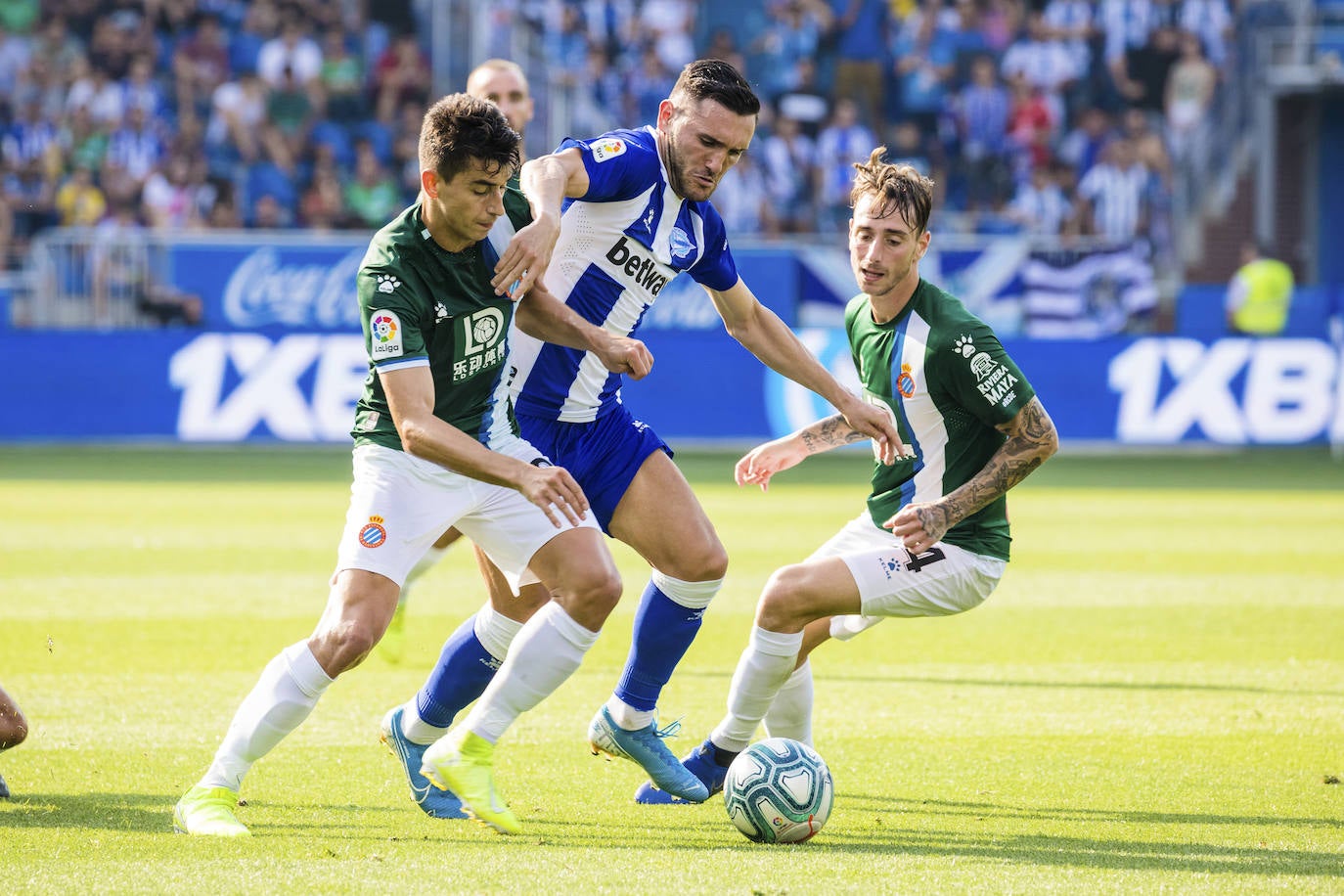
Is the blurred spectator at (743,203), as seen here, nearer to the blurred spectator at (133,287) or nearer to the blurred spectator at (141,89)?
the blurred spectator at (133,287)

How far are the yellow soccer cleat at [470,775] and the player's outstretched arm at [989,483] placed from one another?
145 cm

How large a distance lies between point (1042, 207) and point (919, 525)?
1769cm

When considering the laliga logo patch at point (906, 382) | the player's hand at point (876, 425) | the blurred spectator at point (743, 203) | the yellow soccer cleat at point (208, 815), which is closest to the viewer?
the yellow soccer cleat at point (208, 815)

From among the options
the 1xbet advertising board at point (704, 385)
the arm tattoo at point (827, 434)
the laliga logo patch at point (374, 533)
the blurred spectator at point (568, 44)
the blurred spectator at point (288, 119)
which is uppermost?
the blurred spectator at point (568, 44)

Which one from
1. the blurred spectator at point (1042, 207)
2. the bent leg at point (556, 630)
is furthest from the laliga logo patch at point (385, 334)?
the blurred spectator at point (1042, 207)

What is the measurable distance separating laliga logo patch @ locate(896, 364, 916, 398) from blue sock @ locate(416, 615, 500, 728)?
5.31 ft

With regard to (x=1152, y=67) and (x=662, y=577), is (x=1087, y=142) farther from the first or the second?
(x=662, y=577)

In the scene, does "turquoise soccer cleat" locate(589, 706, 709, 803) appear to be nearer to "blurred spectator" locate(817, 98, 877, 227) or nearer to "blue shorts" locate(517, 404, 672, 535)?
"blue shorts" locate(517, 404, 672, 535)

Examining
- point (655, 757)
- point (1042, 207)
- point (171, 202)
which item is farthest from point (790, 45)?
point (655, 757)

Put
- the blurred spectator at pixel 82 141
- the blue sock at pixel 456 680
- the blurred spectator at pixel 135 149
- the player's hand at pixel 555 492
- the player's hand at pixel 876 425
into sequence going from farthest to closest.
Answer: the blurred spectator at pixel 82 141
the blurred spectator at pixel 135 149
the player's hand at pixel 876 425
the blue sock at pixel 456 680
the player's hand at pixel 555 492

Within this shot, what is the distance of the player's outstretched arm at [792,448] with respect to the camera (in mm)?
5883

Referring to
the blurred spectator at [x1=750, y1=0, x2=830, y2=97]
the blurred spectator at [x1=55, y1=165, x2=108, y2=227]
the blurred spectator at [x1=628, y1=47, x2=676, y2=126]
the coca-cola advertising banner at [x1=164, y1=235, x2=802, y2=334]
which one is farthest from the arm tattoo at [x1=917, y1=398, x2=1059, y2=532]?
the blurred spectator at [x1=750, y1=0, x2=830, y2=97]

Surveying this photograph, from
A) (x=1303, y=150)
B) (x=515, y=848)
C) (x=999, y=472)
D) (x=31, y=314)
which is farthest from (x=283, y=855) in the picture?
(x=1303, y=150)

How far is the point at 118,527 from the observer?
41.5ft
